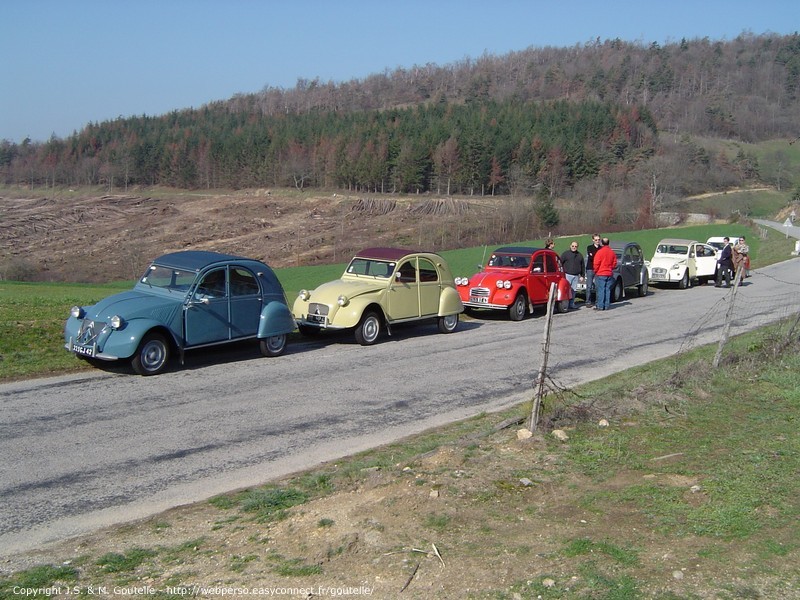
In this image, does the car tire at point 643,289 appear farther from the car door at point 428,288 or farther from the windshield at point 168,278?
the windshield at point 168,278

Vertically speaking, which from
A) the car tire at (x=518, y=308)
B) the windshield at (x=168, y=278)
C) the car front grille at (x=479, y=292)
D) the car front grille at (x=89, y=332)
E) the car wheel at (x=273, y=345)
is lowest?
the car tire at (x=518, y=308)

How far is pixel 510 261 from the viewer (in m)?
20.8

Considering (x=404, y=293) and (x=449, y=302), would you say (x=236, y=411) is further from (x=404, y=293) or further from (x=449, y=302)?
(x=449, y=302)

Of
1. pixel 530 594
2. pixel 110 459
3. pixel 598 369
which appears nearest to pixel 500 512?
pixel 530 594

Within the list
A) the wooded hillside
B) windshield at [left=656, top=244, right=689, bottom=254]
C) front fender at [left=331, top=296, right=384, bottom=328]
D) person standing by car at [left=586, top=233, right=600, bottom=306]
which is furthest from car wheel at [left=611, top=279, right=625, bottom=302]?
the wooded hillside

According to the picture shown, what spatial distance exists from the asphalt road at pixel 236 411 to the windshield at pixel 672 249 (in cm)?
1383

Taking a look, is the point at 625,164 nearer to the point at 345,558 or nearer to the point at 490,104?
the point at 490,104

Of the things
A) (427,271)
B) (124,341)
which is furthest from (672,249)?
(124,341)

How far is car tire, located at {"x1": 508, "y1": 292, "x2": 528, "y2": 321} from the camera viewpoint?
19516 millimetres

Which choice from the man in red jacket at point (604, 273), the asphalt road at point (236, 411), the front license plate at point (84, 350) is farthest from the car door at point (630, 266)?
the front license plate at point (84, 350)

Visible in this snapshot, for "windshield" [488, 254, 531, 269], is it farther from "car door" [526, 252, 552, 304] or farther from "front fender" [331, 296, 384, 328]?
"front fender" [331, 296, 384, 328]

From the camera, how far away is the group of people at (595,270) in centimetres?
2188

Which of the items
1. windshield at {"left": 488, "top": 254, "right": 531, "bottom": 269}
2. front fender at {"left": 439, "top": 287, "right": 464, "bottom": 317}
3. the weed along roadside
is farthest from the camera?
windshield at {"left": 488, "top": 254, "right": 531, "bottom": 269}

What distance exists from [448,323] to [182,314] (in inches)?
273
